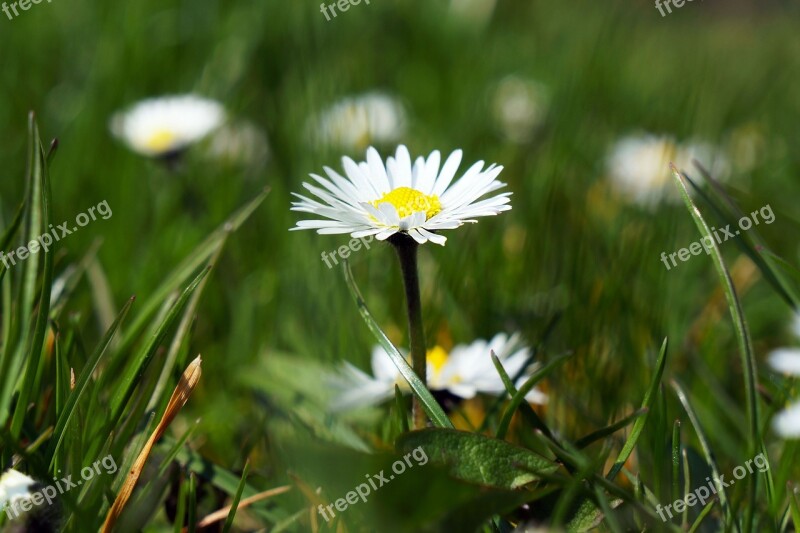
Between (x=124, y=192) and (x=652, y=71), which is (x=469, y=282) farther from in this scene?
(x=652, y=71)

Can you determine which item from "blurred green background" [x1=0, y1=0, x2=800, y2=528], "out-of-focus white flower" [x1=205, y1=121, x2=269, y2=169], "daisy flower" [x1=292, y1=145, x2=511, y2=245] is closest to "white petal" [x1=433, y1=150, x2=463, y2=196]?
"daisy flower" [x1=292, y1=145, x2=511, y2=245]

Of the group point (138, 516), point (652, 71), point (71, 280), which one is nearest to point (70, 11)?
point (71, 280)

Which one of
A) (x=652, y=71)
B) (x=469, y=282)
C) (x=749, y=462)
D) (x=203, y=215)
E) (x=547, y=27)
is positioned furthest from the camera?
(x=547, y=27)

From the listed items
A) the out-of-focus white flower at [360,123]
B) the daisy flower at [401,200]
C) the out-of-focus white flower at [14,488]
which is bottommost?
the out-of-focus white flower at [14,488]

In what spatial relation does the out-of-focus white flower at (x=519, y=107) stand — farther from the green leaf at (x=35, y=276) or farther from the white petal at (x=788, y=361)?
the green leaf at (x=35, y=276)

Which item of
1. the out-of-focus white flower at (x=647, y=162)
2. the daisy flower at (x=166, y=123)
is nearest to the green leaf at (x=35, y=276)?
the daisy flower at (x=166, y=123)

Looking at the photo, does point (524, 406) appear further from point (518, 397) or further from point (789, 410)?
point (789, 410)
